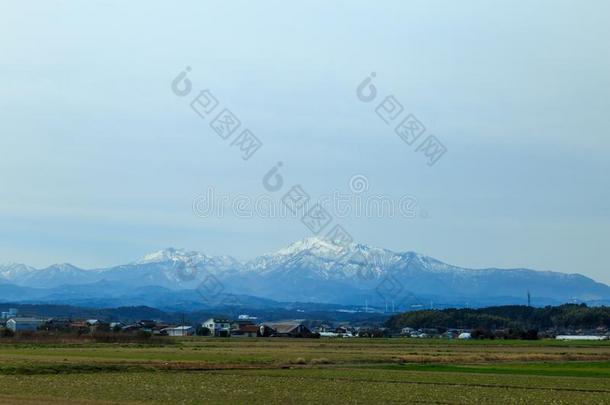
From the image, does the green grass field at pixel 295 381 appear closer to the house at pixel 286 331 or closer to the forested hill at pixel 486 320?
the house at pixel 286 331

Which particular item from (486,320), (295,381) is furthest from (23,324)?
(295,381)

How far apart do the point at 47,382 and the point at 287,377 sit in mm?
10232

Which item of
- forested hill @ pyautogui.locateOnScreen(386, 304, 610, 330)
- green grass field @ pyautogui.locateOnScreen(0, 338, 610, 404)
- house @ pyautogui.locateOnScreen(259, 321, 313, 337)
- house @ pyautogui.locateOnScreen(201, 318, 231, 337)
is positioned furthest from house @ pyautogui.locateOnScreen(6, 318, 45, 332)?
green grass field @ pyautogui.locateOnScreen(0, 338, 610, 404)

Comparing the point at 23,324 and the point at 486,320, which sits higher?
the point at 486,320

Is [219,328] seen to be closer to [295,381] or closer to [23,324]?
[23,324]

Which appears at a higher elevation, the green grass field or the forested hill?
the forested hill

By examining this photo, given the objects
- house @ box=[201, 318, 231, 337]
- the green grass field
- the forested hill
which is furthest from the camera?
the forested hill

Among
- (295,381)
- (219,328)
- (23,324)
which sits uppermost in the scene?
(23,324)

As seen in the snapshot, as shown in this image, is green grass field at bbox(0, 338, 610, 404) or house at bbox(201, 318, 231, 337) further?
house at bbox(201, 318, 231, 337)

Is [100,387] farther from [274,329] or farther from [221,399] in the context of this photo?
[274,329]

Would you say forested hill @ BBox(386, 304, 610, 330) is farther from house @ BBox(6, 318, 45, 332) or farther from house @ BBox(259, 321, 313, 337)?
house @ BBox(6, 318, 45, 332)

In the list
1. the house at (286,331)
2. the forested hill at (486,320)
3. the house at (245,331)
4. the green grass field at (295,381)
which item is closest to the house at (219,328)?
the house at (245,331)

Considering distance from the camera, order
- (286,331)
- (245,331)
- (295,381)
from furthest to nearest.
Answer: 1. (286,331)
2. (245,331)
3. (295,381)

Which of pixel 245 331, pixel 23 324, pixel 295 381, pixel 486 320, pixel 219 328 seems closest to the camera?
pixel 295 381
